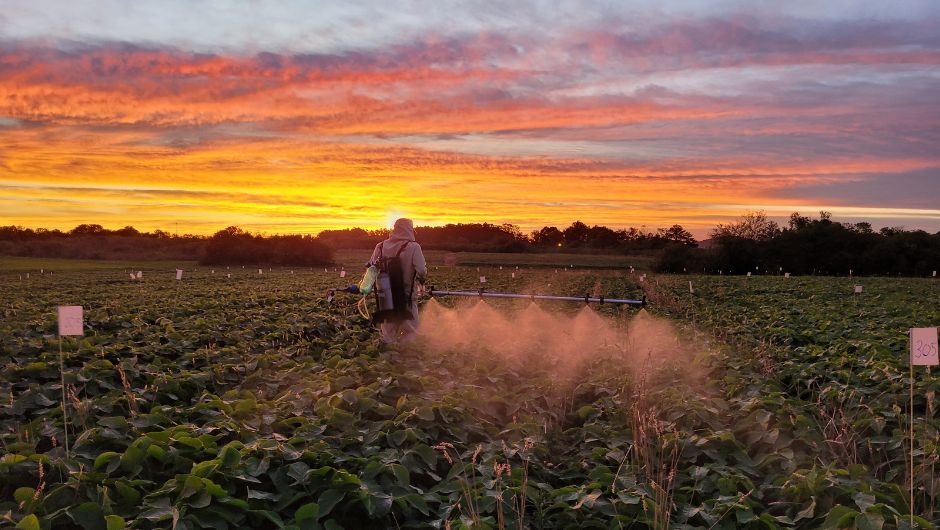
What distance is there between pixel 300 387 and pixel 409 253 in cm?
414

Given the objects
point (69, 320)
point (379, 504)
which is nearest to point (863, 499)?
point (379, 504)

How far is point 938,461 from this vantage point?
6145 millimetres

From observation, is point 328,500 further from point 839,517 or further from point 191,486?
point 839,517

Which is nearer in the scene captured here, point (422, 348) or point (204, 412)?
point (204, 412)

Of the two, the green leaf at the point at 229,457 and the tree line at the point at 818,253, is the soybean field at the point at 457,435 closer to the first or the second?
the green leaf at the point at 229,457

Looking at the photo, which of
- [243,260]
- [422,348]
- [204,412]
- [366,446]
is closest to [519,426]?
[366,446]

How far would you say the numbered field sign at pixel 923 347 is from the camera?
596 centimetres

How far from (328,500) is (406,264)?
7.49 meters

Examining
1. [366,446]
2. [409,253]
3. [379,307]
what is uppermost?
[409,253]

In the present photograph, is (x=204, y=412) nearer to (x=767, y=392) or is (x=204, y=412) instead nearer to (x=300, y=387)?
(x=300, y=387)

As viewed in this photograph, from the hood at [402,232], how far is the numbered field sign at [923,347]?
7847mm

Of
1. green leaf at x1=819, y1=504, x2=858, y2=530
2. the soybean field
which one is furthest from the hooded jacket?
green leaf at x1=819, y1=504, x2=858, y2=530

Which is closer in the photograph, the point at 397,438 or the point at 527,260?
the point at 397,438

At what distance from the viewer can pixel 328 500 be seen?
470cm
